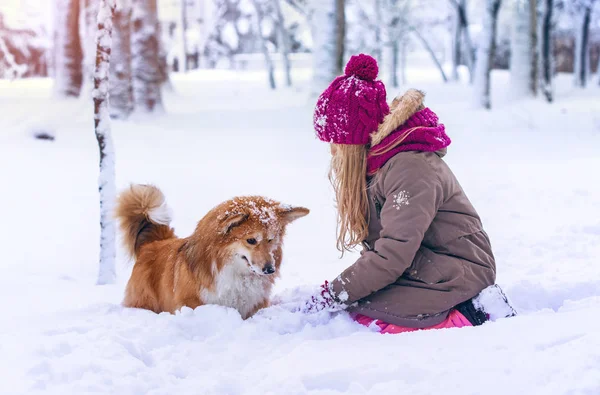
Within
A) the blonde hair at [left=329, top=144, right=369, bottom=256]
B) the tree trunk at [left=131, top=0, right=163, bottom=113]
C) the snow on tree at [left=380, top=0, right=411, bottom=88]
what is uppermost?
the snow on tree at [left=380, top=0, right=411, bottom=88]

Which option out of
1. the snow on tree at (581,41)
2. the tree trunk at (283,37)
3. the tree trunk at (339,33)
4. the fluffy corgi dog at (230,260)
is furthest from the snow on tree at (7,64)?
the fluffy corgi dog at (230,260)

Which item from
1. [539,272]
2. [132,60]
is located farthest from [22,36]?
[539,272]

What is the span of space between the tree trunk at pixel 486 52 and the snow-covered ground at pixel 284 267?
2.02ft

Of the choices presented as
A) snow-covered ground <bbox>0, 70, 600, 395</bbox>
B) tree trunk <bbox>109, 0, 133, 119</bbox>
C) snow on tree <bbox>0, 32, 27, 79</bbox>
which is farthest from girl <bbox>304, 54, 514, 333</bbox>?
snow on tree <bbox>0, 32, 27, 79</bbox>

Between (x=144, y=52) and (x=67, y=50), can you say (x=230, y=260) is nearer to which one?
(x=144, y=52)

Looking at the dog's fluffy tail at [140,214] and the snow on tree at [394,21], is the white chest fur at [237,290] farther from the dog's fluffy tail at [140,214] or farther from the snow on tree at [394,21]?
the snow on tree at [394,21]

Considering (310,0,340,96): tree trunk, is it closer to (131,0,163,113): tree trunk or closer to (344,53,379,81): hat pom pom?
(131,0,163,113): tree trunk

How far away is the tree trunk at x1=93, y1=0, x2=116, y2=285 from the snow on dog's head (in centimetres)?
186

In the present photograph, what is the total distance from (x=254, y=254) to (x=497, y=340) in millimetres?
1489

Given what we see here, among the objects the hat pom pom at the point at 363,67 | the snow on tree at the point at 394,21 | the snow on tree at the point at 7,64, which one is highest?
the snow on tree at the point at 394,21

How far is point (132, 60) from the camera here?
45.9ft

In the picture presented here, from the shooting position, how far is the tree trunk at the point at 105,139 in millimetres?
5312

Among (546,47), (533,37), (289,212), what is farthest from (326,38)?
(546,47)

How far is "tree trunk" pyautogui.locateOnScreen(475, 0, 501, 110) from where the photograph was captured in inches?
606
